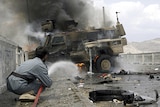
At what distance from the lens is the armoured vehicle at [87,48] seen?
16.5 metres

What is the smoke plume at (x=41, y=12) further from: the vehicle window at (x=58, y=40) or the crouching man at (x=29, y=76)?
the crouching man at (x=29, y=76)

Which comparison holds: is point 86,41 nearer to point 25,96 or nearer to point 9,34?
point 25,96

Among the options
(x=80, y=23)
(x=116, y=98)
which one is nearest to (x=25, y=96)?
(x=116, y=98)

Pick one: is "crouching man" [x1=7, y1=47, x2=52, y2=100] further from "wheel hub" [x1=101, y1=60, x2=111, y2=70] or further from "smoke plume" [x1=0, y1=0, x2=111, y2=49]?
"smoke plume" [x1=0, y1=0, x2=111, y2=49]

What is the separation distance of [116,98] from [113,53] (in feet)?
32.6

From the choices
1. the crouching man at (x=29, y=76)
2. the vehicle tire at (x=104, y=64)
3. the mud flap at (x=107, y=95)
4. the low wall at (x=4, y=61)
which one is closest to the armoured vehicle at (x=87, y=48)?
the vehicle tire at (x=104, y=64)

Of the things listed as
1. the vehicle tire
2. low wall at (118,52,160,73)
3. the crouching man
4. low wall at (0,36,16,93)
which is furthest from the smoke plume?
the crouching man

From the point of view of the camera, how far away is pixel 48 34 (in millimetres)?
17234

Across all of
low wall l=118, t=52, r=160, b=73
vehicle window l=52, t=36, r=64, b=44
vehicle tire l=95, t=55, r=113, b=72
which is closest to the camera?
vehicle tire l=95, t=55, r=113, b=72

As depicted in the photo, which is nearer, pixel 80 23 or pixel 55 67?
pixel 55 67

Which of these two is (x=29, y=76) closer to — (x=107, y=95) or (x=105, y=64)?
(x=107, y=95)

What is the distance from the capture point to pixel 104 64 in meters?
16.6

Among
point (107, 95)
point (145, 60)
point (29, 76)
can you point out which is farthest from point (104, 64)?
point (29, 76)

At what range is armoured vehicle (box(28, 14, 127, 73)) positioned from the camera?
16.5 metres
